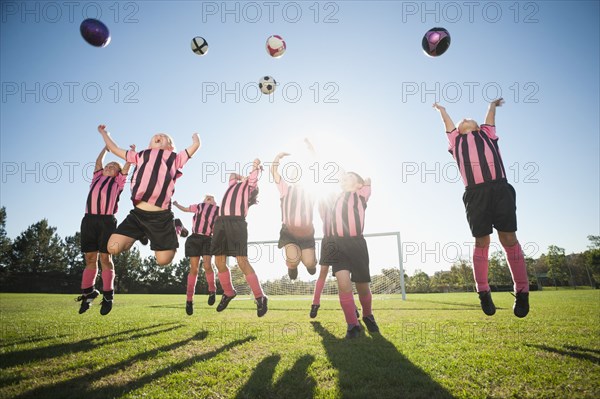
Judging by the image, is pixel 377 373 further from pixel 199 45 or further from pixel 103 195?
pixel 199 45

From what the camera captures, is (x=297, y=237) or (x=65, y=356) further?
(x=297, y=237)

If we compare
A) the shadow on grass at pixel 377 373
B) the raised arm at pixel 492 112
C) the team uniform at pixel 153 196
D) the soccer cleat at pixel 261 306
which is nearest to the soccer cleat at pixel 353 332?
the shadow on grass at pixel 377 373

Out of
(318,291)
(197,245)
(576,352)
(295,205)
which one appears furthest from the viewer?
(197,245)

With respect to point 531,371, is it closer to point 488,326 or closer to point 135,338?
point 488,326

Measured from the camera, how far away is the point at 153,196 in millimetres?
4797

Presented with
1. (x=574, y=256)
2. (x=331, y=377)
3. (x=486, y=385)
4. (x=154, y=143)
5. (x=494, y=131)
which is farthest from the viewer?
(x=574, y=256)

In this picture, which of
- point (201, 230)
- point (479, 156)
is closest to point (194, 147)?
point (201, 230)

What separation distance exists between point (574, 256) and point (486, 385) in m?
91.3

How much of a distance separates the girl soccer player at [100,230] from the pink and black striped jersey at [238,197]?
2114mm

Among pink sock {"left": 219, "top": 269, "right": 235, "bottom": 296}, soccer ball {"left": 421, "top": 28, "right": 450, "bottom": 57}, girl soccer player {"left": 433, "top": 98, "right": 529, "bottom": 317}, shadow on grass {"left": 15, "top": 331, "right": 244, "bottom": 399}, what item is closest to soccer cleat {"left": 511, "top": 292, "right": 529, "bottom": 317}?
girl soccer player {"left": 433, "top": 98, "right": 529, "bottom": 317}

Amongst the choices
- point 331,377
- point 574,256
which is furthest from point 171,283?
point 574,256

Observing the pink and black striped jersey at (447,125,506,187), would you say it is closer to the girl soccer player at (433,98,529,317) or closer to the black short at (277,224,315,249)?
the girl soccer player at (433,98,529,317)

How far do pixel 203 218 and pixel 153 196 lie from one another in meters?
4.00

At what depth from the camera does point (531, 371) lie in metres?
3.06
